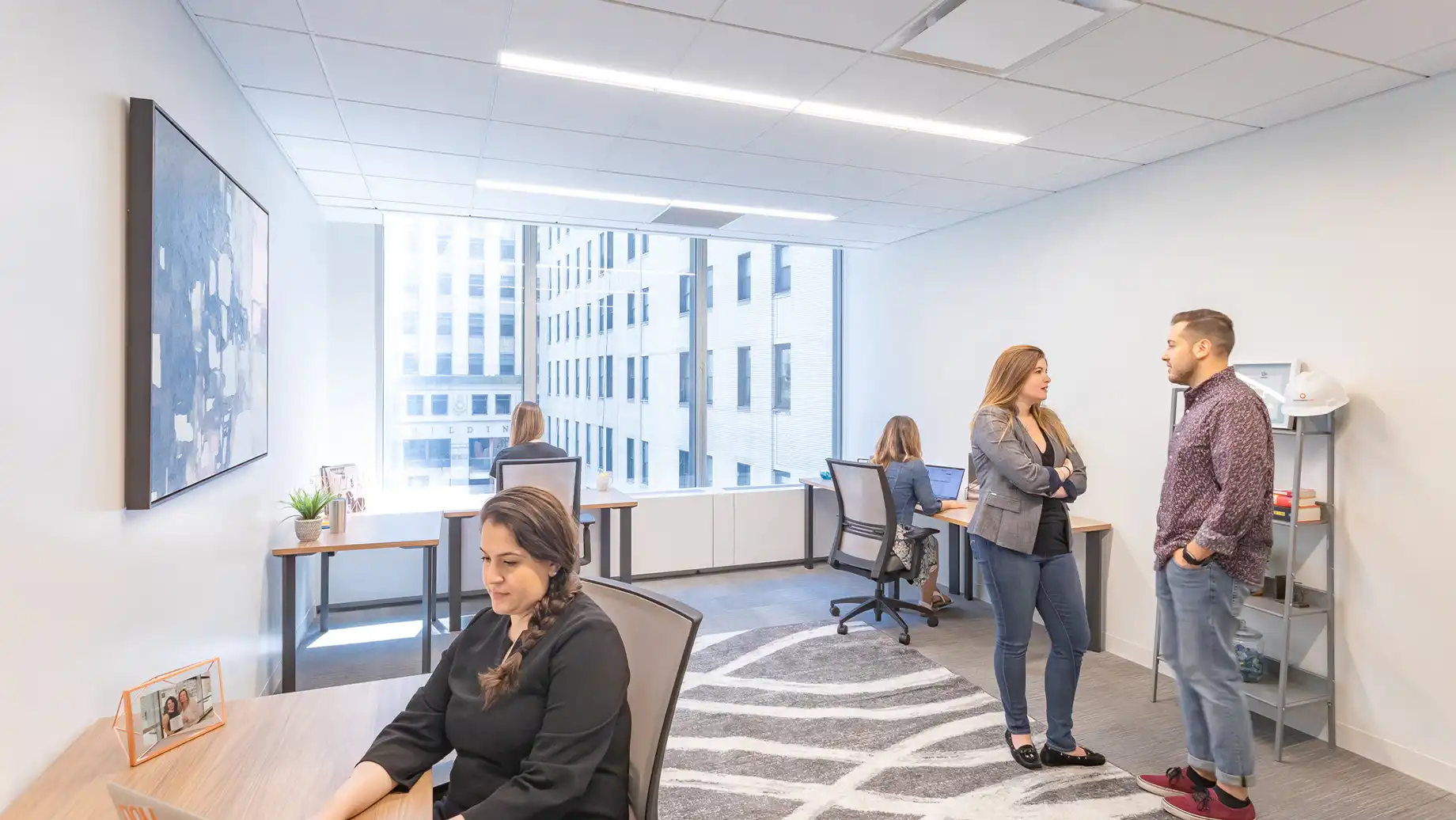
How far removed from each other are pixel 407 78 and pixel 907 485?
2.79 metres

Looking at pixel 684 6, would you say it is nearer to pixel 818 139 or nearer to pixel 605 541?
pixel 818 139

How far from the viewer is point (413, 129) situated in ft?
9.36

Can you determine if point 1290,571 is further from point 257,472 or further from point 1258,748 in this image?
point 257,472

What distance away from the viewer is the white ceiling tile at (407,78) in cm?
221

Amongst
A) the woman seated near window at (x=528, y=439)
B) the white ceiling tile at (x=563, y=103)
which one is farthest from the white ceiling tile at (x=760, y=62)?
the woman seated near window at (x=528, y=439)

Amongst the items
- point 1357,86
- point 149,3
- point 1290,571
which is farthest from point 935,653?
point 149,3

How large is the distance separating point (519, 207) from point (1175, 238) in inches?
126

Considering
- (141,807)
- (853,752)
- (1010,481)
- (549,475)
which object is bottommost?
(853,752)

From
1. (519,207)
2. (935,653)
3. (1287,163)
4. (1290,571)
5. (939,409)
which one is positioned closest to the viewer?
(1290,571)

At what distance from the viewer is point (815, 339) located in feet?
19.0

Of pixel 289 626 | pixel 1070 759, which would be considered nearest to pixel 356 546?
pixel 289 626

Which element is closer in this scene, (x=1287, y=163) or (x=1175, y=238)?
(x=1287, y=163)

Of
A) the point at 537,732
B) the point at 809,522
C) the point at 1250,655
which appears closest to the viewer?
the point at 537,732

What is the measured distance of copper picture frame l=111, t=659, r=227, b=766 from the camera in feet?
4.25
